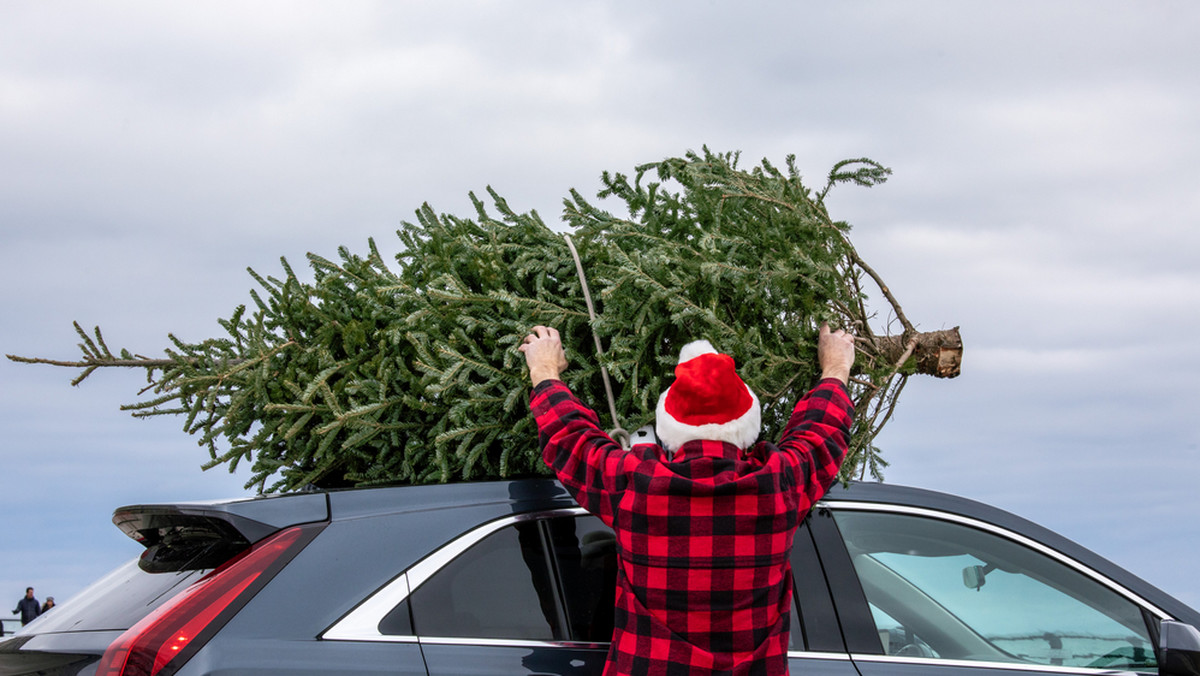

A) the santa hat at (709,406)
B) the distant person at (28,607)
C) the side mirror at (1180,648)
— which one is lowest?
the distant person at (28,607)

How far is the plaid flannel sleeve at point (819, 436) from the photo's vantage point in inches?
115

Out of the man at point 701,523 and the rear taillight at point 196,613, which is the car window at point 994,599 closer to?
the man at point 701,523

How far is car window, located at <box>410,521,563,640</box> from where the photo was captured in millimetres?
2996

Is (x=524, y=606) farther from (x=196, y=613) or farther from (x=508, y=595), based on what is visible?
(x=196, y=613)

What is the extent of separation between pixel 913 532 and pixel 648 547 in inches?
→ 47.5

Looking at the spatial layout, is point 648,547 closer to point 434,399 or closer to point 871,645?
point 871,645

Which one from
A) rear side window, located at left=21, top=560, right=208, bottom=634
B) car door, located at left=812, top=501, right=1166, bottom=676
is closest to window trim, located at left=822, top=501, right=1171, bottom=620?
car door, located at left=812, top=501, right=1166, bottom=676

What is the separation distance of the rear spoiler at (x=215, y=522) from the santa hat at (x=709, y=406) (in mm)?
1191

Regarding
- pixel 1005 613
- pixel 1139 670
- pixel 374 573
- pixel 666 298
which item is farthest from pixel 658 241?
pixel 1139 670

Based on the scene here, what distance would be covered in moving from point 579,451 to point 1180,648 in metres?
2.09

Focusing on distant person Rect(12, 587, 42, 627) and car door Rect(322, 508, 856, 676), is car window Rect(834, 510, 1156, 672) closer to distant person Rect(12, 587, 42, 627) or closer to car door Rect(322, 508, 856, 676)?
car door Rect(322, 508, 856, 676)

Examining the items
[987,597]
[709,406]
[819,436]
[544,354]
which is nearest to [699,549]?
[709,406]

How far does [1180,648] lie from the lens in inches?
125

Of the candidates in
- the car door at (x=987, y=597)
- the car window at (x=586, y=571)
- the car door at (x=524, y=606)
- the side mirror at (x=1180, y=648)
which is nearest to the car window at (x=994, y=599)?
the car door at (x=987, y=597)
